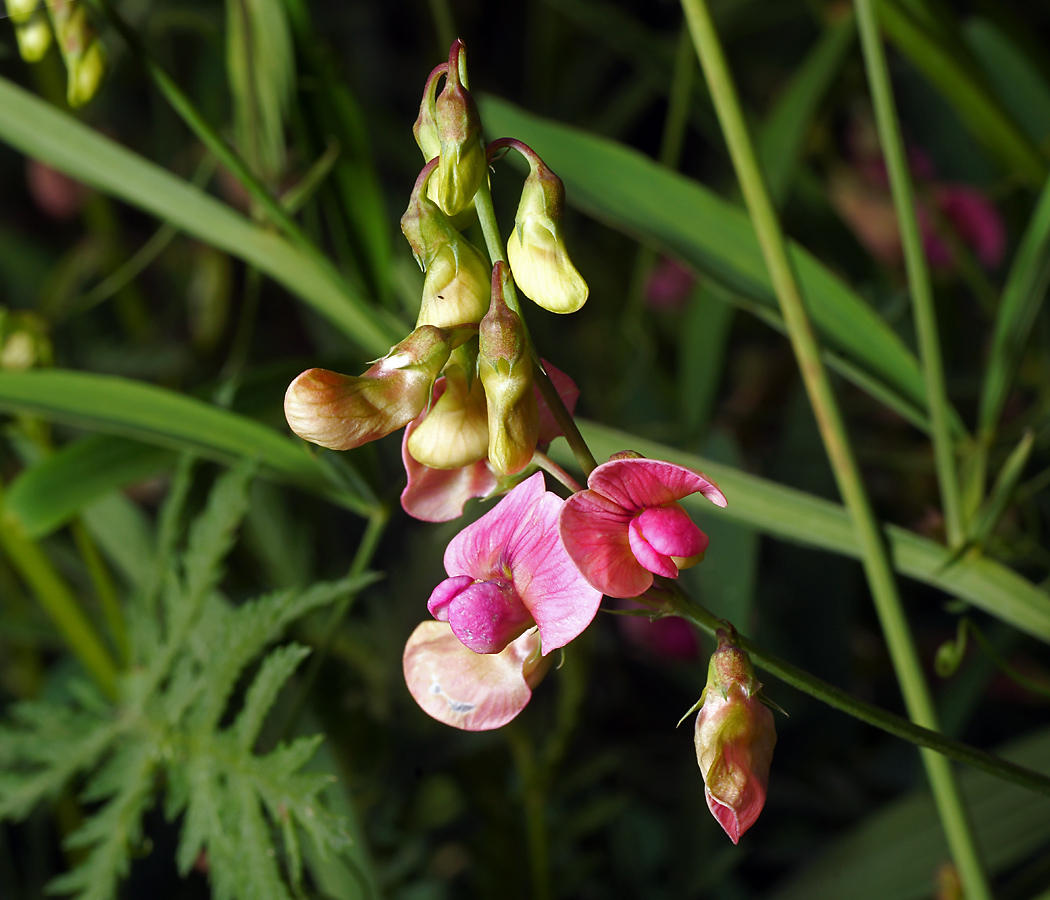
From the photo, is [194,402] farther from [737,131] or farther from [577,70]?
[577,70]

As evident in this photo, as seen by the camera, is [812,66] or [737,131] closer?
[737,131]

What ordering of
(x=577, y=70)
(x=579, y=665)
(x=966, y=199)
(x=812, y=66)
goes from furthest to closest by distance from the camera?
(x=577, y=70) → (x=966, y=199) → (x=812, y=66) → (x=579, y=665)

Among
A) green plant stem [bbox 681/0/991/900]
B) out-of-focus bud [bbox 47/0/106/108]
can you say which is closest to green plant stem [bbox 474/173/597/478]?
green plant stem [bbox 681/0/991/900]

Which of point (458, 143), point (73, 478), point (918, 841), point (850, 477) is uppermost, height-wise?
point (458, 143)

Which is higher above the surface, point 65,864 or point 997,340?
point 997,340

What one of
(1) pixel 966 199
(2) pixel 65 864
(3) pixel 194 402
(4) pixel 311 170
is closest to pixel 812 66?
(1) pixel 966 199

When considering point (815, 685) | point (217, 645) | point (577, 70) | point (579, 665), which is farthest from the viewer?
point (577, 70)

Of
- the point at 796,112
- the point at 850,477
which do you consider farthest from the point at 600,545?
the point at 796,112

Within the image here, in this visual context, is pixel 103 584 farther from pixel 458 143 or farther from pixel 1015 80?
pixel 1015 80
